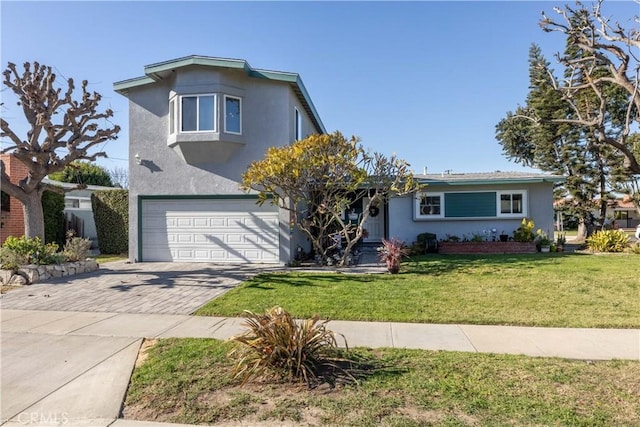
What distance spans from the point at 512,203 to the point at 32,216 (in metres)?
17.4

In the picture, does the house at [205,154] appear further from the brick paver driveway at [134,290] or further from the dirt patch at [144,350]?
the dirt patch at [144,350]

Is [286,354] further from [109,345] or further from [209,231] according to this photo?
[209,231]

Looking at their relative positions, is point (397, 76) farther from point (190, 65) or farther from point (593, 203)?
point (593, 203)

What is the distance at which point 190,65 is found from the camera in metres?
12.5

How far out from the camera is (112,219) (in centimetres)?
1628

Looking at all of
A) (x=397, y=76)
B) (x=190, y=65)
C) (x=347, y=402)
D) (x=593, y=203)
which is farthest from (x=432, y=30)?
(x=593, y=203)

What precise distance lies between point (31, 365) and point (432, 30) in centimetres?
1335

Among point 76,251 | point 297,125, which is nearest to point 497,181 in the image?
point 297,125

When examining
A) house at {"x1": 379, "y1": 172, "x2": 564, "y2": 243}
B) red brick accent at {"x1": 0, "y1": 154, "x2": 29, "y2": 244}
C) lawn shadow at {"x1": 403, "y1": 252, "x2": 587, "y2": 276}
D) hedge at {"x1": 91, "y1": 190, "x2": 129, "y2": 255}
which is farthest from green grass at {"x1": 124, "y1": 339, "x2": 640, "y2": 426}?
red brick accent at {"x1": 0, "y1": 154, "x2": 29, "y2": 244}

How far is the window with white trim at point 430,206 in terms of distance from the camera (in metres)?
16.2

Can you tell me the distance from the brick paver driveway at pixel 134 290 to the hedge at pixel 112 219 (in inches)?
167

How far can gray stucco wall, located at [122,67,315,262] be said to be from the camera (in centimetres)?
1270

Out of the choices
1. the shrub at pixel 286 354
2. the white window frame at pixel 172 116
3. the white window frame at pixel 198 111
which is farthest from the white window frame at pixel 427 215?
the shrub at pixel 286 354

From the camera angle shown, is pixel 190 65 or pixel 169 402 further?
pixel 190 65
